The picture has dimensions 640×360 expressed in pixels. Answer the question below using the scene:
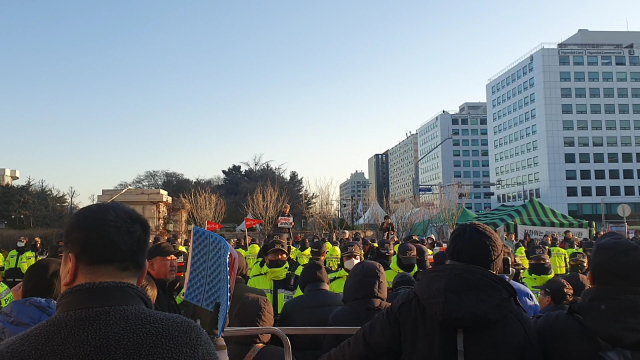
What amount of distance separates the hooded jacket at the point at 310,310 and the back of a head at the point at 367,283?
2.61 feet

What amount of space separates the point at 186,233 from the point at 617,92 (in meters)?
76.3

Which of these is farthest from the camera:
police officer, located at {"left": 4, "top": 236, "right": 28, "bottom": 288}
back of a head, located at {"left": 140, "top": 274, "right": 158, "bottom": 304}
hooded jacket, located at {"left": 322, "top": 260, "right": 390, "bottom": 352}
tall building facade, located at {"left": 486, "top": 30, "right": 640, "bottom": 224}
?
tall building facade, located at {"left": 486, "top": 30, "right": 640, "bottom": 224}

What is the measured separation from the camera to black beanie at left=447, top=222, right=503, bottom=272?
248cm

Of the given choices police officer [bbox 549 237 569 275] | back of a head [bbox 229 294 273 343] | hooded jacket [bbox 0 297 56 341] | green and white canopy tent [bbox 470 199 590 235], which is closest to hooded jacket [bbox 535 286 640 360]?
back of a head [bbox 229 294 273 343]

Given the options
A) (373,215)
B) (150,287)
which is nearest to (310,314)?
(150,287)

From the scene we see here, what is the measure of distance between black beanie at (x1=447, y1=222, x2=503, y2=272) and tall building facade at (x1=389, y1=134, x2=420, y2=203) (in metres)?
140

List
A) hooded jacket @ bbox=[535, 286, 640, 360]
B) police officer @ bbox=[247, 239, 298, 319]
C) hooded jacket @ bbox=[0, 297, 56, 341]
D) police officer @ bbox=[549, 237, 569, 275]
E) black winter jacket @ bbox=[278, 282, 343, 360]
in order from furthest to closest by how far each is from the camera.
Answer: police officer @ bbox=[549, 237, 569, 275]
police officer @ bbox=[247, 239, 298, 319]
black winter jacket @ bbox=[278, 282, 343, 360]
hooded jacket @ bbox=[0, 297, 56, 341]
hooded jacket @ bbox=[535, 286, 640, 360]

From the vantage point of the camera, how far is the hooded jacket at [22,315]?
3.04 metres

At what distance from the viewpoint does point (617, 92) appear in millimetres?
77500

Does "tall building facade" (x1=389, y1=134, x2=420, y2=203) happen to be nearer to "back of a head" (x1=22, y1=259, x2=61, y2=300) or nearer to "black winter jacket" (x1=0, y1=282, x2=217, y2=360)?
"back of a head" (x1=22, y1=259, x2=61, y2=300)

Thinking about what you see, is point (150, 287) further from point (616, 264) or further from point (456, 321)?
point (616, 264)

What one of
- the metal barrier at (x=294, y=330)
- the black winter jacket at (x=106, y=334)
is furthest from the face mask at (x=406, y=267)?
the black winter jacket at (x=106, y=334)

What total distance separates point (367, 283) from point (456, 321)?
4.81ft

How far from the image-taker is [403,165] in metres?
156
